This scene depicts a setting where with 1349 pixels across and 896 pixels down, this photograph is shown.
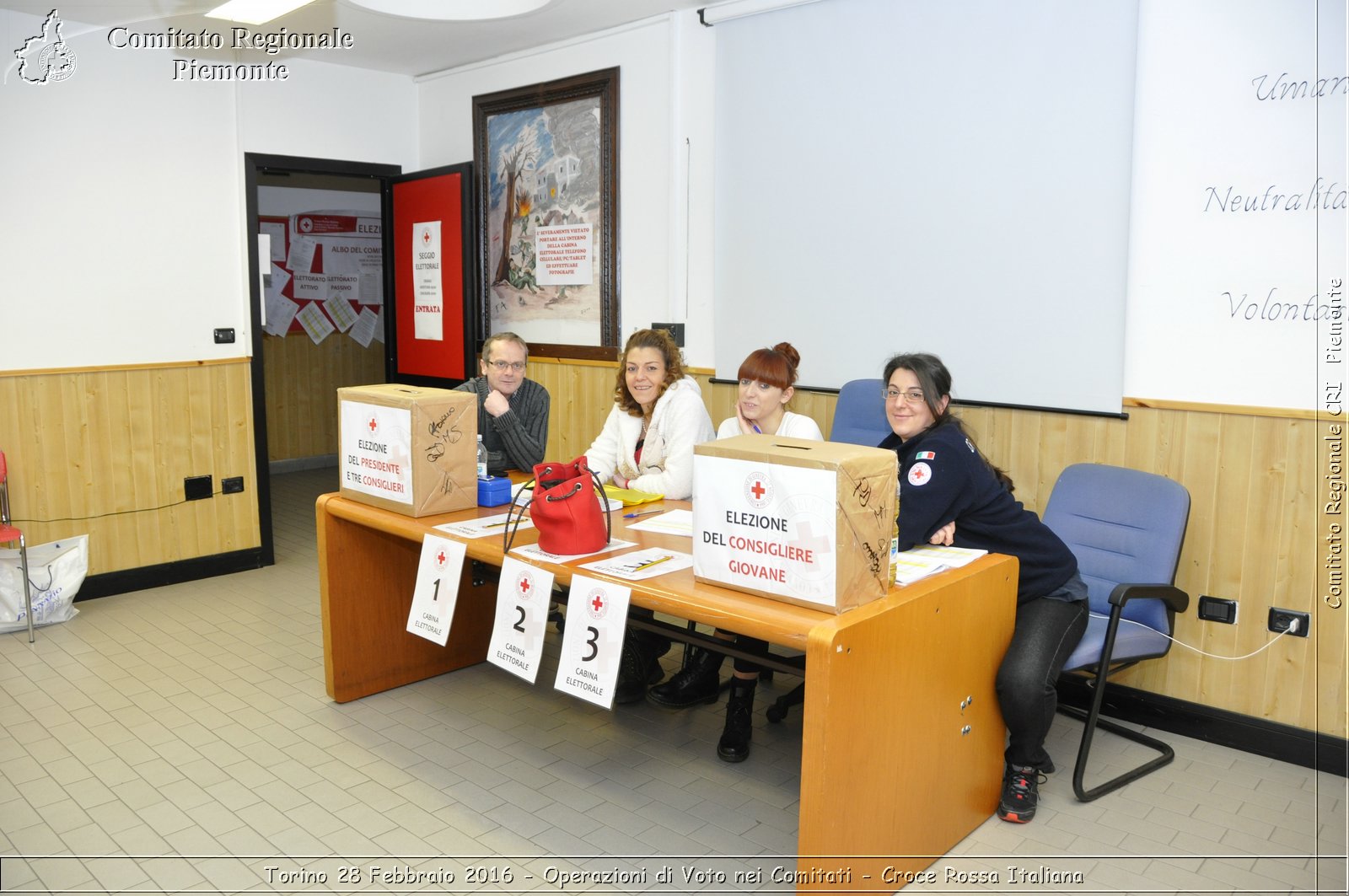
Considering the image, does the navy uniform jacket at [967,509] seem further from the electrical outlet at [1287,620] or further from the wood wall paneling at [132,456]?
the wood wall paneling at [132,456]

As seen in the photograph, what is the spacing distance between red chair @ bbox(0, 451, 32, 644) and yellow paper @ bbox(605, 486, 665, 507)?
2.52 metres

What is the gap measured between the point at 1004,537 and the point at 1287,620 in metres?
1.17

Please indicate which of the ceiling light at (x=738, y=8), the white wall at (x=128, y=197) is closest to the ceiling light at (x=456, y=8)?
the ceiling light at (x=738, y=8)

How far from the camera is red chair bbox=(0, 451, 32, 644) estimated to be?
405cm

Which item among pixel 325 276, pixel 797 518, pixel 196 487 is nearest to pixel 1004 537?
pixel 797 518

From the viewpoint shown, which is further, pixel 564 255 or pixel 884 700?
pixel 564 255

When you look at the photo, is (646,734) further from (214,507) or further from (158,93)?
(158,93)

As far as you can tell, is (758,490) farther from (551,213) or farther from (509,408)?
(551,213)

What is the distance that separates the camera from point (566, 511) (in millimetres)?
2588

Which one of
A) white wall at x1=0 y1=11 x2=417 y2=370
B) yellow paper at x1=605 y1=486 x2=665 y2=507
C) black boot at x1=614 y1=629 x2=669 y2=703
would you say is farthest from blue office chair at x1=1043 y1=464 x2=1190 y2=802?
white wall at x1=0 y1=11 x2=417 y2=370

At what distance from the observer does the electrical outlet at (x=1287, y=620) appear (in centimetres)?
313

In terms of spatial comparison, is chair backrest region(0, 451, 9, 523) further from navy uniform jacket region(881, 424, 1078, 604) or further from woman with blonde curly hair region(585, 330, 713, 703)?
navy uniform jacket region(881, 424, 1078, 604)

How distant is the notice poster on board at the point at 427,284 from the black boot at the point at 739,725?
11.3 ft

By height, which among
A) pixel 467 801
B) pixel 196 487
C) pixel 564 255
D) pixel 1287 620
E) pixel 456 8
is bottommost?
pixel 467 801
